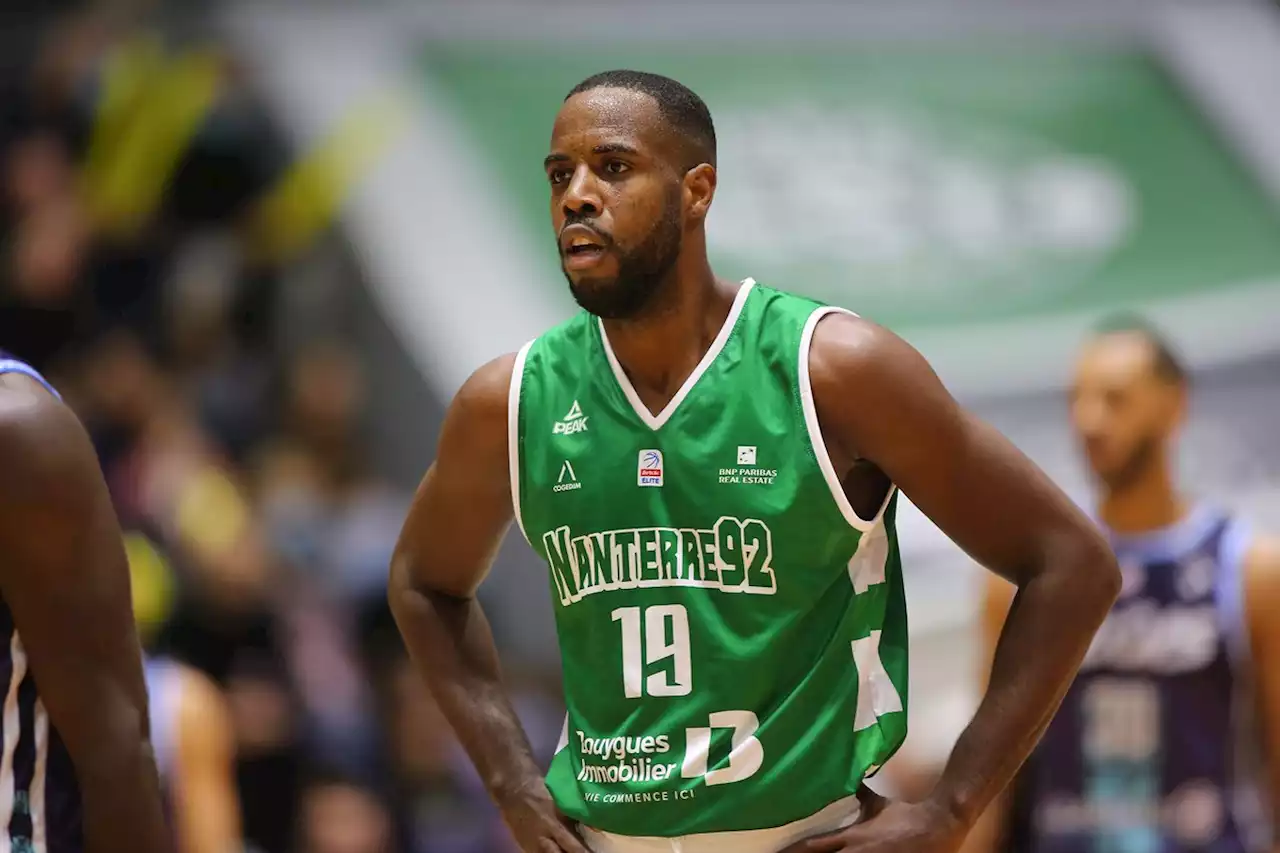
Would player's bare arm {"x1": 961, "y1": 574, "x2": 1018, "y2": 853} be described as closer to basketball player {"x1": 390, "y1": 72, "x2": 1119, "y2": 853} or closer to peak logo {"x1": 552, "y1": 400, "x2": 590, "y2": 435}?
basketball player {"x1": 390, "y1": 72, "x2": 1119, "y2": 853}

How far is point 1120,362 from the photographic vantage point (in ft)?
16.9

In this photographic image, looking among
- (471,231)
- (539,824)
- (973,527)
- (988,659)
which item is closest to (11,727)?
(539,824)

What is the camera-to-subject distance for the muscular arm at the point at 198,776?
5121mm

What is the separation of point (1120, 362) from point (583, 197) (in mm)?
2510

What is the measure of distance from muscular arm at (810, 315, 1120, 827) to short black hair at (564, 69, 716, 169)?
14.8 inches

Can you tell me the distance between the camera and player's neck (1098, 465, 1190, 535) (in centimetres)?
512

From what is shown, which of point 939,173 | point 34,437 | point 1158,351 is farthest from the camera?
point 939,173

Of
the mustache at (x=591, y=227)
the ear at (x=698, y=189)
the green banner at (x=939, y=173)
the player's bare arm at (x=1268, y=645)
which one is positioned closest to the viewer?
the mustache at (x=591, y=227)

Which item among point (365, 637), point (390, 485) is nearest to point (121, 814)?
point (365, 637)

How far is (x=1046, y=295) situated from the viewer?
32.5ft

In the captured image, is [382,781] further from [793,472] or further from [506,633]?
[793,472]

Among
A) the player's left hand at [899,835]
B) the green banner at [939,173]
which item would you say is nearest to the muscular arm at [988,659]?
the player's left hand at [899,835]

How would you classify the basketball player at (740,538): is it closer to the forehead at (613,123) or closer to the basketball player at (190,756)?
the forehead at (613,123)

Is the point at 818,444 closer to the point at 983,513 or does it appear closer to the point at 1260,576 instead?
the point at 983,513
